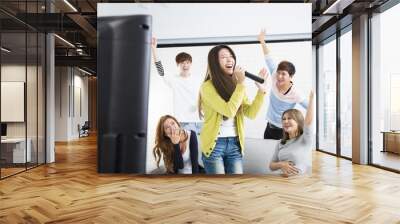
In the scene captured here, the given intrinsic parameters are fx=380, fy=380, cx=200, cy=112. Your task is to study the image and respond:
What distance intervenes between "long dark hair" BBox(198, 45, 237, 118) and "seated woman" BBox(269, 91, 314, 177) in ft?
3.45

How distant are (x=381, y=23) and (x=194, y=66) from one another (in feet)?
13.3

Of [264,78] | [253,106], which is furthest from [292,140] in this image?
[264,78]

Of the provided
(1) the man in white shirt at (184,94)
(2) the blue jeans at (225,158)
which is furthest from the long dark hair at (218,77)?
(2) the blue jeans at (225,158)

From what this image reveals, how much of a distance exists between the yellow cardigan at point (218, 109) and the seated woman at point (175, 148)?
213mm

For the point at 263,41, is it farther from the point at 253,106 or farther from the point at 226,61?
the point at 253,106

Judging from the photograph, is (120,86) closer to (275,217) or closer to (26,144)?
(26,144)

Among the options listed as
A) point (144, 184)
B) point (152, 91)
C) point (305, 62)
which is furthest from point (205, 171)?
point (305, 62)

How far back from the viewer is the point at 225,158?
6.55 m

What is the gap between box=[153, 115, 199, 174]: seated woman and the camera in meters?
6.54

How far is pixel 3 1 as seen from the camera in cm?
629

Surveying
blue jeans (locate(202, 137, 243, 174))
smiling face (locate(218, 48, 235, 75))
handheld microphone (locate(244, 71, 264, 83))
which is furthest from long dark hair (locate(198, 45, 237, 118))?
blue jeans (locate(202, 137, 243, 174))

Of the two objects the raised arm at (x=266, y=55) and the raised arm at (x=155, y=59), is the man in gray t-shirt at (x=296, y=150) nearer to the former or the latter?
the raised arm at (x=266, y=55)

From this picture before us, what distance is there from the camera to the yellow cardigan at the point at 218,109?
646 centimetres

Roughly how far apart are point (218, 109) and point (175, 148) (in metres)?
1.00
